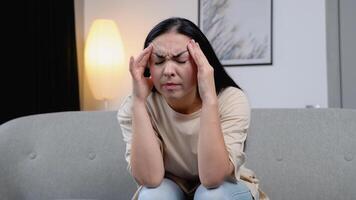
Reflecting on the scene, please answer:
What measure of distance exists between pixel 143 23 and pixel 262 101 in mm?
961

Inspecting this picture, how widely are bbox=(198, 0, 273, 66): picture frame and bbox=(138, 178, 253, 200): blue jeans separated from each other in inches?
54.4

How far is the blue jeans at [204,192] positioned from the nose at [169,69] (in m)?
0.31

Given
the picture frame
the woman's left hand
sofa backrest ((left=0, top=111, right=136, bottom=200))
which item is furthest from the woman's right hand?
the picture frame

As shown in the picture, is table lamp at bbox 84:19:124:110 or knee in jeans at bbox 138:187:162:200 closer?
knee in jeans at bbox 138:187:162:200

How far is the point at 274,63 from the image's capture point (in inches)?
91.2

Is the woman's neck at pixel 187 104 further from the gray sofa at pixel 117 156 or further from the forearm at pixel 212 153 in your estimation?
the gray sofa at pixel 117 156

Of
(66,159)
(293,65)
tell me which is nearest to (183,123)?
(66,159)

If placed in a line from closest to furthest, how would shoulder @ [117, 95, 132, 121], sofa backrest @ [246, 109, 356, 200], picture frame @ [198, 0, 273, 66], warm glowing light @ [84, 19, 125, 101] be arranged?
1. shoulder @ [117, 95, 132, 121]
2. sofa backrest @ [246, 109, 356, 200]
3. picture frame @ [198, 0, 273, 66]
4. warm glowing light @ [84, 19, 125, 101]

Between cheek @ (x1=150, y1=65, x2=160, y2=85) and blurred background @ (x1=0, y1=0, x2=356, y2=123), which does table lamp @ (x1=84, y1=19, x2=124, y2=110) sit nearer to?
blurred background @ (x1=0, y1=0, x2=356, y2=123)

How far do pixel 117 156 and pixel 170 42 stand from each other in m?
0.66

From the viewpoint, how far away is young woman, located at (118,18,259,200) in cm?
105

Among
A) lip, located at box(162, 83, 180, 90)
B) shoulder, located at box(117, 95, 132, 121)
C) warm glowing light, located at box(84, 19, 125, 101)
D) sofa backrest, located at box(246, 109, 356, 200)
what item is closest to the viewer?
lip, located at box(162, 83, 180, 90)

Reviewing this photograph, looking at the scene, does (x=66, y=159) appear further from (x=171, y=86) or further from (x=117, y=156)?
(x=171, y=86)

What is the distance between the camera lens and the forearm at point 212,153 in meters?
1.03
